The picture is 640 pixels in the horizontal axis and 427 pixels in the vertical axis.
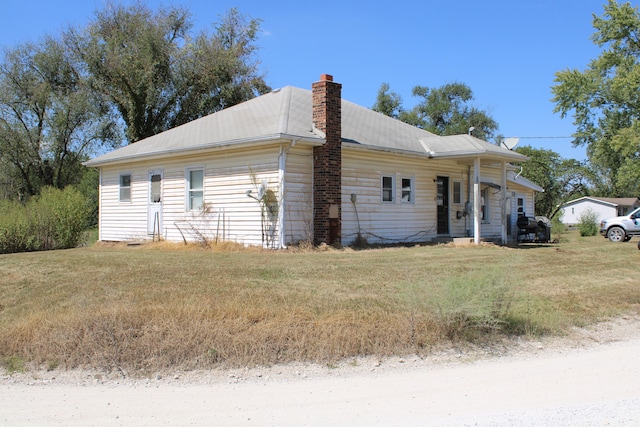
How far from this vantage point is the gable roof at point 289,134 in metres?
16.1

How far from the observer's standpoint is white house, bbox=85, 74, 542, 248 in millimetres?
15859

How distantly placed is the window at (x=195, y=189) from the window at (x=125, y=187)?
3667mm

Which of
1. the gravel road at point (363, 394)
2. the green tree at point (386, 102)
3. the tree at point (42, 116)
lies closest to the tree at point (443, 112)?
the green tree at point (386, 102)

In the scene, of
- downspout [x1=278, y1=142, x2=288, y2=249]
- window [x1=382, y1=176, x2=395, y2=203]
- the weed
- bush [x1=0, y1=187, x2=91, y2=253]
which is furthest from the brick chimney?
the weed

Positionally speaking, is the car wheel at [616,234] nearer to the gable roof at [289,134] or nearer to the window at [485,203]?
the window at [485,203]

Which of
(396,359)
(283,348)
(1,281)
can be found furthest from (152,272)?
(396,359)

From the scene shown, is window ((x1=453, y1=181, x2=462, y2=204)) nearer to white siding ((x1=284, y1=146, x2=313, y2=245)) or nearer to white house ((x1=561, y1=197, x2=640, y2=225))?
white siding ((x1=284, y1=146, x2=313, y2=245))

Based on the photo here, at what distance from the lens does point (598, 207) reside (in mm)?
55375

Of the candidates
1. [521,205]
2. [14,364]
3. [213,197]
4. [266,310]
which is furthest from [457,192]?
[14,364]

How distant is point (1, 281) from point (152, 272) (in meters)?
2.96

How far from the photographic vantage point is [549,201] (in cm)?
5203

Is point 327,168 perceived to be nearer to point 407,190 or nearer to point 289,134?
point 289,134

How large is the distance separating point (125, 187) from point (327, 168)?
869 cm

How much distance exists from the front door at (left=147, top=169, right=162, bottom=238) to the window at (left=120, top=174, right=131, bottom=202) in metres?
1.62
